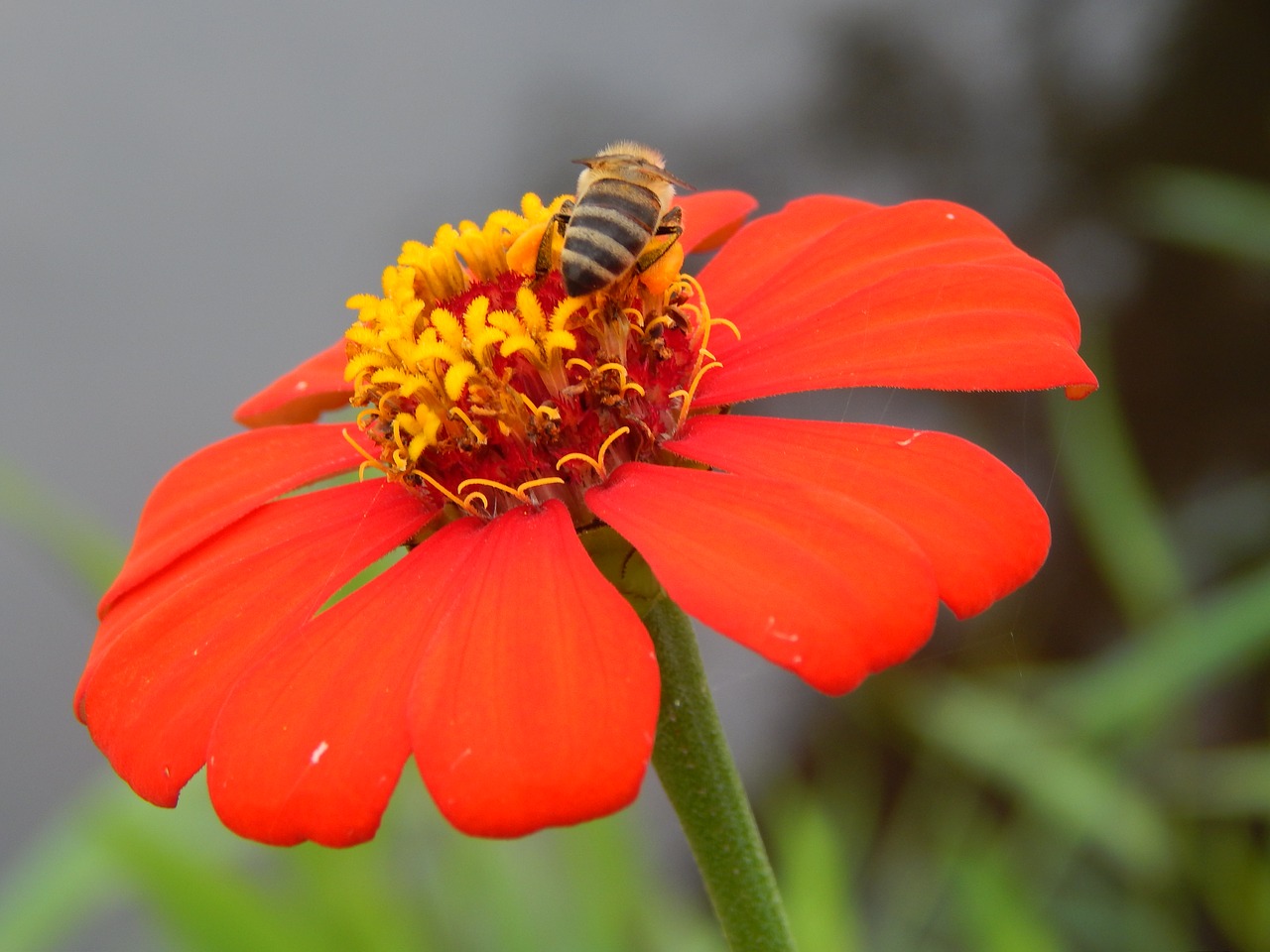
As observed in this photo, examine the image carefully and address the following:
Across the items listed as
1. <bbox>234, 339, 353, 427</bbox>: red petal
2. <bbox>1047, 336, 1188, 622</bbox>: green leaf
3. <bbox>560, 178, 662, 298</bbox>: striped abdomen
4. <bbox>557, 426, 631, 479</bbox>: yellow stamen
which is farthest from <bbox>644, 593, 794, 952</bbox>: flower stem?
<bbox>1047, 336, 1188, 622</bbox>: green leaf

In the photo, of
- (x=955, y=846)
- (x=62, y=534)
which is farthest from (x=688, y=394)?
(x=955, y=846)

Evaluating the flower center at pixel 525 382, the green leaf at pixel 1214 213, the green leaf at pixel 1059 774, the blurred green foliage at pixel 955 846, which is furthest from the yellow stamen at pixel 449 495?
the green leaf at pixel 1214 213

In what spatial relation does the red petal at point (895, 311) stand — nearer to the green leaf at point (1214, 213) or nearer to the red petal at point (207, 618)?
the red petal at point (207, 618)

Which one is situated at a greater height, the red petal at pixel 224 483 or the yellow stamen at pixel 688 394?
the yellow stamen at pixel 688 394

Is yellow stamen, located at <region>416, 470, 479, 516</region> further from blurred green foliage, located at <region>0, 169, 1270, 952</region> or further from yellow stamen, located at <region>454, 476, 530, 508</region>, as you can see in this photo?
blurred green foliage, located at <region>0, 169, 1270, 952</region>

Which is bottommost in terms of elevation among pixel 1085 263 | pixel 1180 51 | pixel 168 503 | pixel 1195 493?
pixel 1195 493

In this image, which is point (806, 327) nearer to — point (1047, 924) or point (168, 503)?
point (168, 503)

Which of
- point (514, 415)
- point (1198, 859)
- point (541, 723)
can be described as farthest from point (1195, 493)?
point (541, 723)
